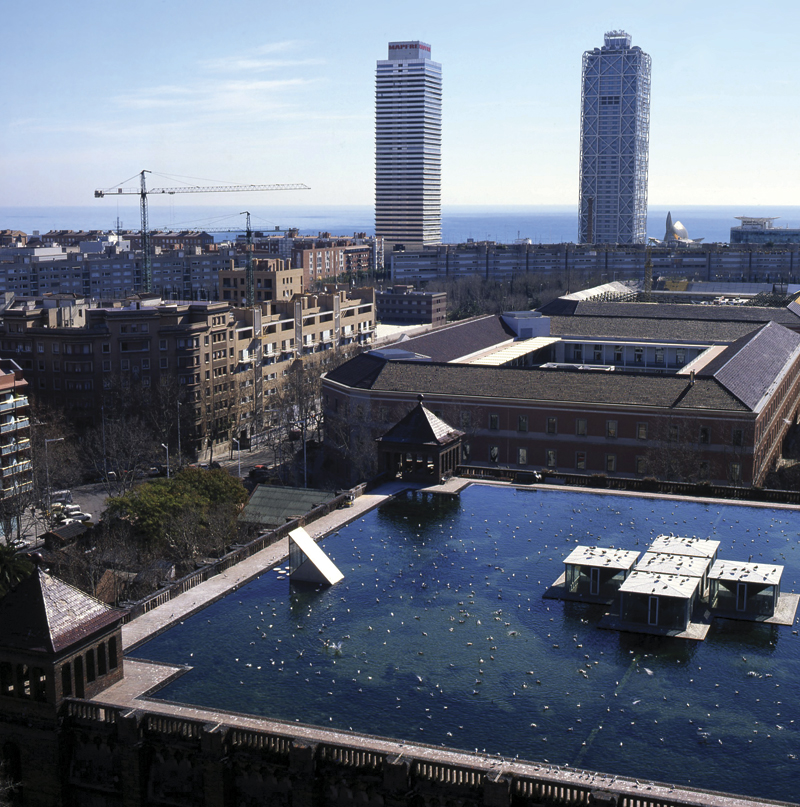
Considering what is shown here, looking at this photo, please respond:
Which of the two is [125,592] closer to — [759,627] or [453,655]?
[453,655]

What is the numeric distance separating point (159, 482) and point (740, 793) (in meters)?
56.2

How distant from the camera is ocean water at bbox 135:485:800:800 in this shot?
3184cm

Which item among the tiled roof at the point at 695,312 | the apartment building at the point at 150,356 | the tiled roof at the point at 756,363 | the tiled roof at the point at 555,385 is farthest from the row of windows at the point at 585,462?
the tiled roof at the point at 695,312

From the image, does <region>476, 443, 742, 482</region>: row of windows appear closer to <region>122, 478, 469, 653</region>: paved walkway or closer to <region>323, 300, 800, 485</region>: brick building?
<region>323, 300, 800, 485</region>: brick building

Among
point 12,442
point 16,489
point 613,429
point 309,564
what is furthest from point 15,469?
point 309,564

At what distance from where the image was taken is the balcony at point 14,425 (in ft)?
293

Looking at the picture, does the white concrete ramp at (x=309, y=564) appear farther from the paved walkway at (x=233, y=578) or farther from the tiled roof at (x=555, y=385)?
the tiled roof at (x=555, y=385)

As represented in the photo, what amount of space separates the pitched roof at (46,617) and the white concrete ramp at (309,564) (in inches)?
450

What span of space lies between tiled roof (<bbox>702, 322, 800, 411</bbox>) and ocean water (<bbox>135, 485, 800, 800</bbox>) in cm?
3489

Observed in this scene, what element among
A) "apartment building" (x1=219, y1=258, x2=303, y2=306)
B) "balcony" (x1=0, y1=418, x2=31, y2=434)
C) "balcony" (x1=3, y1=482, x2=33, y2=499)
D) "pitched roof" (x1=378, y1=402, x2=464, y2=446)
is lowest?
"balcony" (x1=3, y1=482, x2=33, y2=499)

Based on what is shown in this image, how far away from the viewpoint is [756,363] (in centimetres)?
9631

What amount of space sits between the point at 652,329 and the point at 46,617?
102857 mm

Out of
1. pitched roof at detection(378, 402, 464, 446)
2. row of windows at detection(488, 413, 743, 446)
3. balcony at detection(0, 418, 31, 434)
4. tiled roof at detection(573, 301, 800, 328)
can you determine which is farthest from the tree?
tiled roof at detection(573, 301, 800, 328)

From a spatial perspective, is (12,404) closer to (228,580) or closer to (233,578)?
(233,578)
